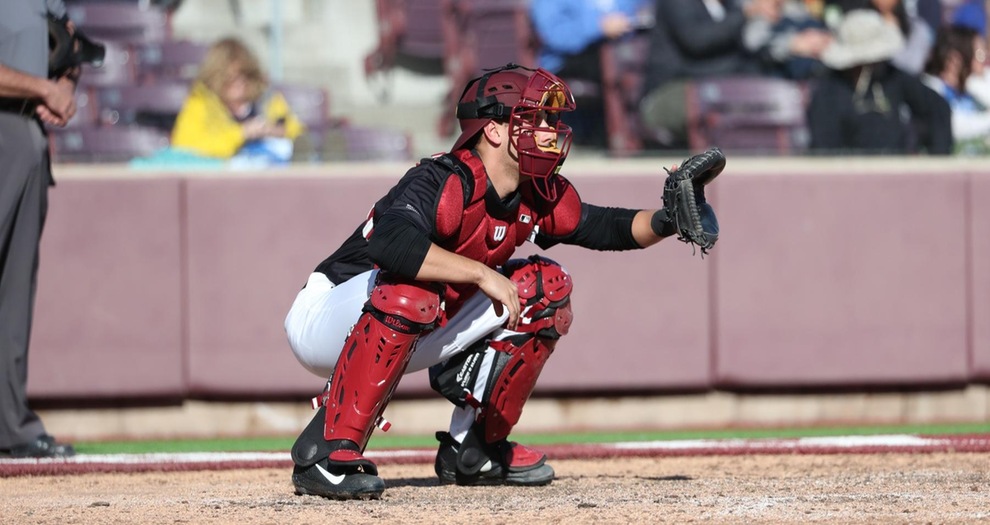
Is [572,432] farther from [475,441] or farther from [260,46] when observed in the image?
[260,46]

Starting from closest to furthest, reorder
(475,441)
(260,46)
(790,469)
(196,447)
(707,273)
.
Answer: (475,441) < (790,469) < (196,447) < (707,273) < (260,46)

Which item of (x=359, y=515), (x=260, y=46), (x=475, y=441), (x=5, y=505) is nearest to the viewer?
(x=359, y=515)

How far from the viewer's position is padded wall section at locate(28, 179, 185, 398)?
647 cm

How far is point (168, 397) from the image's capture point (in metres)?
6.54

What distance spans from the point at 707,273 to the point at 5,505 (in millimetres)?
3629

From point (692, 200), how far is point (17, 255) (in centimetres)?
266

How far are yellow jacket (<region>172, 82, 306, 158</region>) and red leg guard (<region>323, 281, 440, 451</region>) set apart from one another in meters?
3.65

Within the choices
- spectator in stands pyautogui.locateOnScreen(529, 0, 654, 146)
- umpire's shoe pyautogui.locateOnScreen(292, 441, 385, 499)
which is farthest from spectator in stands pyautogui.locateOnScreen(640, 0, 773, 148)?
umpire's shoe pyautogui.locateOnScreen(292, 441, 385, 499)

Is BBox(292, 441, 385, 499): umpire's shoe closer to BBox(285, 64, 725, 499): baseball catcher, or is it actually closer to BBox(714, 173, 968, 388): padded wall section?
BBox(285, 64, 725, 499): baseball catcher

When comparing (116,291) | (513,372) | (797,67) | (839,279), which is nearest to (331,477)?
(513,372)

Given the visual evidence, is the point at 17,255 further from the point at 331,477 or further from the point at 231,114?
the point at 231,114

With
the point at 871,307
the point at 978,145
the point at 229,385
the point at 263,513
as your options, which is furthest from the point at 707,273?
the point at 263,513

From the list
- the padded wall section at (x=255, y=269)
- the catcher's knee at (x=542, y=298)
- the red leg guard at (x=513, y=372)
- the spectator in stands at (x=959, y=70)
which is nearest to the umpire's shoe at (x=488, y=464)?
the red leg guard at (x=513, y=372)

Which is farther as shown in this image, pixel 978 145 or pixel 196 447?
pixel 978 145
